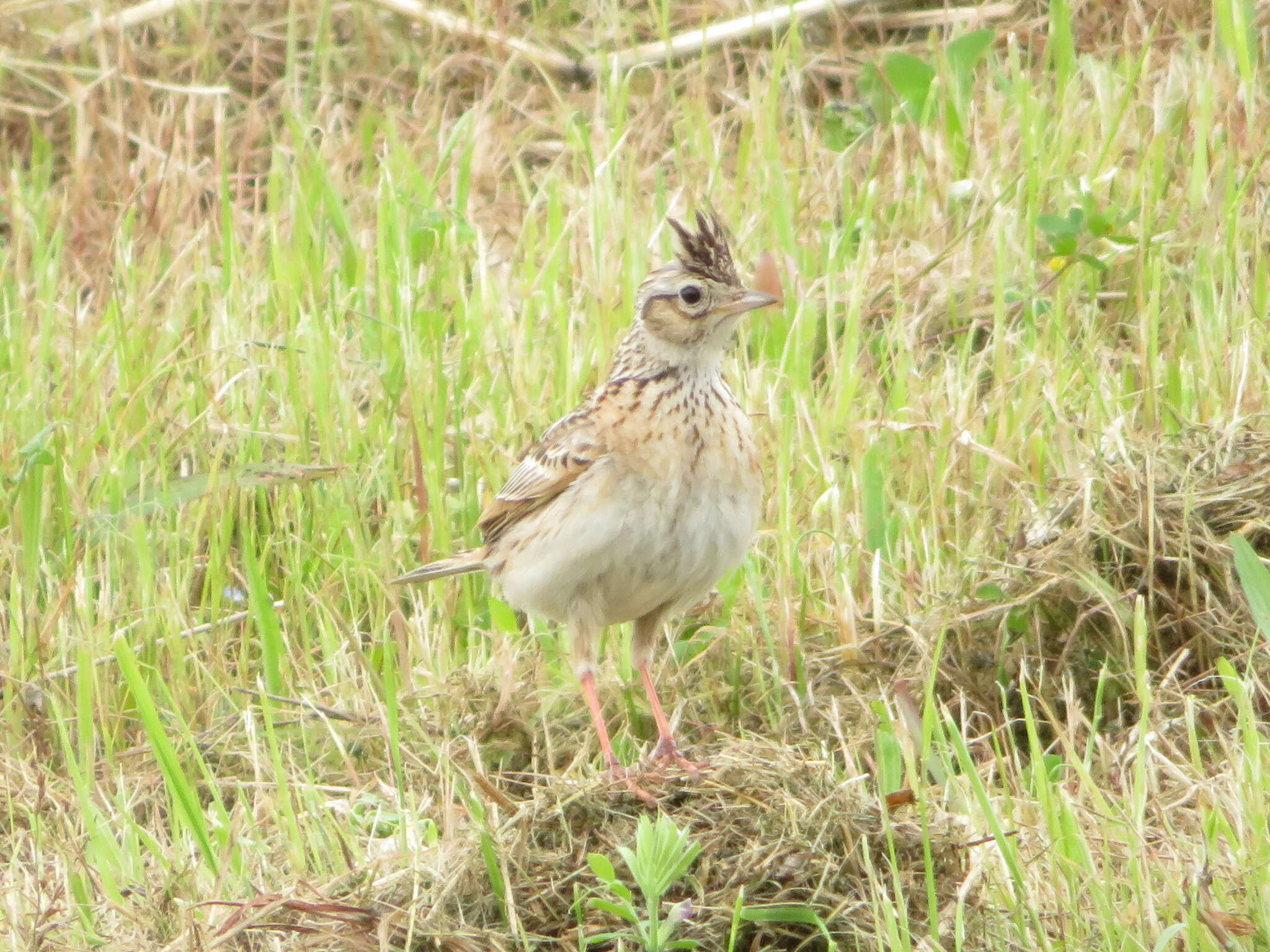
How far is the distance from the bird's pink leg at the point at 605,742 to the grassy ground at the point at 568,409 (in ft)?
0.12

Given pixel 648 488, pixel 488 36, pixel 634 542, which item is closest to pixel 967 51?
pixel 488 36

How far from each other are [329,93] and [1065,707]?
4.99 meters

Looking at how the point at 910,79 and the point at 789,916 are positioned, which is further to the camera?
the point at 910,79

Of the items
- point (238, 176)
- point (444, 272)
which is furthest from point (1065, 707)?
point (238, 176)

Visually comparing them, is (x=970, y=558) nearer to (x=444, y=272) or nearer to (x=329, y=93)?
(x=444, y=272)

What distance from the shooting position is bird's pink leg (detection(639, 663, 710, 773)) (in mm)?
4270

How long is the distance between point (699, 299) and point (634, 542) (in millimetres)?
712

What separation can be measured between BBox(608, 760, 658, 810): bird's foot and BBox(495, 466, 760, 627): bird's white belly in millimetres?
754

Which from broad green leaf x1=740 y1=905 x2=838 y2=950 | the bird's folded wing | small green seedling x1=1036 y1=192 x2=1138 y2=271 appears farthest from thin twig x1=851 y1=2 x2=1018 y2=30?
broad green leaf x1=740 y1=905 x2=838 y2=950

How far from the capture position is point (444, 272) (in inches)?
281

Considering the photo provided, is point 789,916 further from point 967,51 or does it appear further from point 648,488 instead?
point 967,51

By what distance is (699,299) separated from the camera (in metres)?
5.17

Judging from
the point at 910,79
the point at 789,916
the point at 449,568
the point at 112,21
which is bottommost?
the point at 789,916

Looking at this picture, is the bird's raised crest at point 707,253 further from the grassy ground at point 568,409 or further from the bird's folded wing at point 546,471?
the grassy ground at point 568,409
